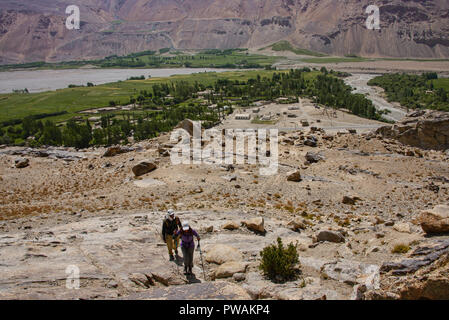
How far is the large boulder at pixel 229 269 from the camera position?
33.0ft

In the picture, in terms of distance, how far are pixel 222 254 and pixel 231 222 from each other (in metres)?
3.43

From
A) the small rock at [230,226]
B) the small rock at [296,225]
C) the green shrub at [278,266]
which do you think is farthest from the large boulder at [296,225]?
the green shrub at [278,266]

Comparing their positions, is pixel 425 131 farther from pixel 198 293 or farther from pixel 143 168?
pixel 198 293

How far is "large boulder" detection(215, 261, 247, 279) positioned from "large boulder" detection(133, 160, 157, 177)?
1499 centimetres

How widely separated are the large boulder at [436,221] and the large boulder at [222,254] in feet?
21.6

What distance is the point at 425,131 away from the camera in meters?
37.8

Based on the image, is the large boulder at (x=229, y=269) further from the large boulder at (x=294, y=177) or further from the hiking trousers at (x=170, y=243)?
the large boulder at (x=294, y=177)

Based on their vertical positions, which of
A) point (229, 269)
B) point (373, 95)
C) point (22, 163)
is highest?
point (373, 95)

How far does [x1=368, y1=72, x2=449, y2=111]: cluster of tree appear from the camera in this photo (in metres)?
92.2

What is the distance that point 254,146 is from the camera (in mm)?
31219

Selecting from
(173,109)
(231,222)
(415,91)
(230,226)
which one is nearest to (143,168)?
(231,222)

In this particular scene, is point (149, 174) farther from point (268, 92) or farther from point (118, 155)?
point (268, 92)

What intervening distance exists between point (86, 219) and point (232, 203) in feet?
26.1

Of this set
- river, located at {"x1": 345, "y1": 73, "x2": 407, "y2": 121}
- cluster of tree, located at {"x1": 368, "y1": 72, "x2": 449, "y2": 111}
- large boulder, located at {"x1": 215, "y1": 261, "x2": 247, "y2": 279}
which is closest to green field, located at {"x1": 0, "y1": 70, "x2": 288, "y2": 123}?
river, located at {"x1": 345, "y1": 73, "x2": 407, "y2": 121}
